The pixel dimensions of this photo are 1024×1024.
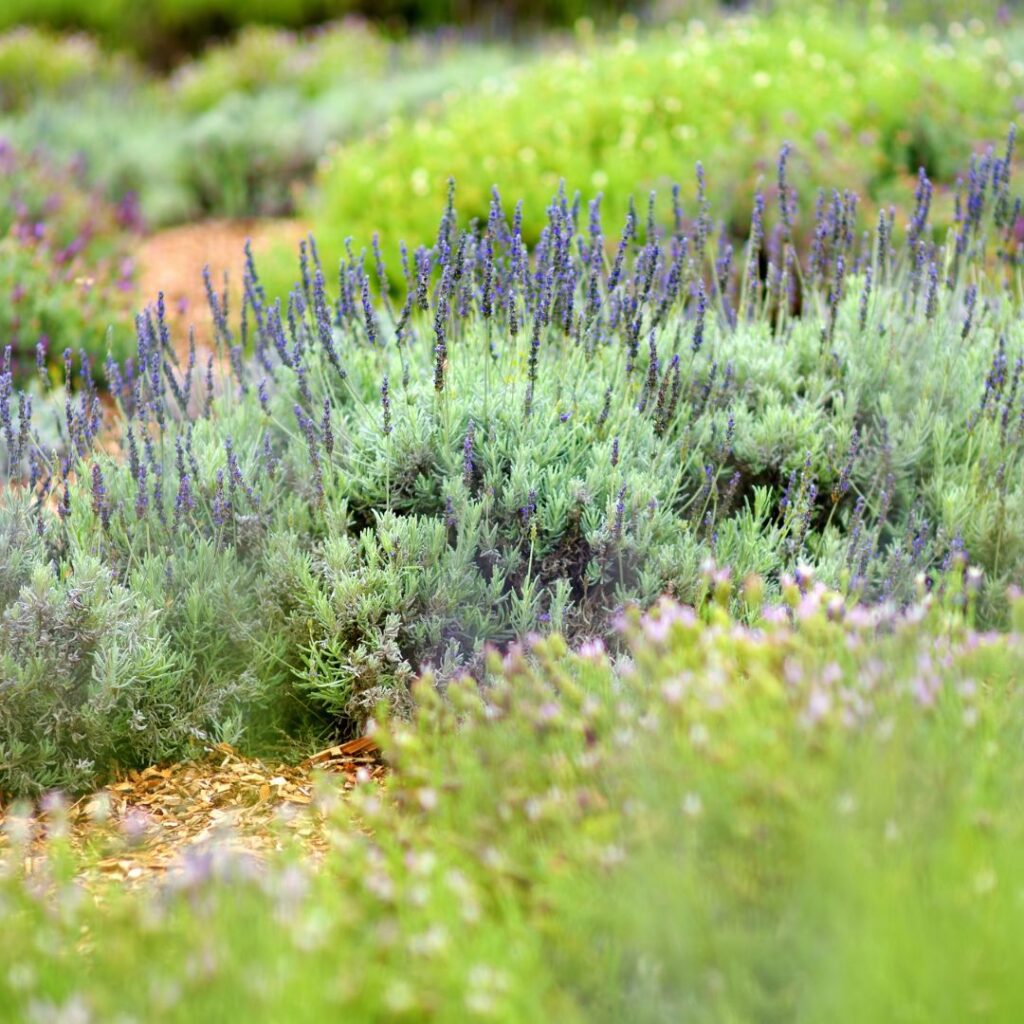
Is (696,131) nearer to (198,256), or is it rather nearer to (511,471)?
(198,256)

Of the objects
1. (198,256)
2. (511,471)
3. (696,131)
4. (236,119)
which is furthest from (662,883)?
(236,119)

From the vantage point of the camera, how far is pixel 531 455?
3242 millimetres

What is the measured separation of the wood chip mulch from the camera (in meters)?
2.59

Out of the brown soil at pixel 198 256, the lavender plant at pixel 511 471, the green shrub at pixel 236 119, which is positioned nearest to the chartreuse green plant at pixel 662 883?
the lavender plant at pixel 511 471

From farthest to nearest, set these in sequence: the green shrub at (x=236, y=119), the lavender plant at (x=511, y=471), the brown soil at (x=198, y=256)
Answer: the green shrub at (x=236, y=119) < the brown soil at (x=198, y=256) < the lavender plant at (x=511, y=471)

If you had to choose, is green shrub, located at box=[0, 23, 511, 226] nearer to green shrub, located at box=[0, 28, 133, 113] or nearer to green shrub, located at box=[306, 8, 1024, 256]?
green shrub, located at box=[0, 28, 133, 113]

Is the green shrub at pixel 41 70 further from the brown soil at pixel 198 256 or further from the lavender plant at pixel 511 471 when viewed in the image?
the lavender plant at pixel 511 471

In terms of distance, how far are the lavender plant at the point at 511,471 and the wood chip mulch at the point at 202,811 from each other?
0.15 m

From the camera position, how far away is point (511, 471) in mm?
3174

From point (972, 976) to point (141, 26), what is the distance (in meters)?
14.5

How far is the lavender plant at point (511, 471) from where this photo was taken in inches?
122

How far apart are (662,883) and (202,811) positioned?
1.46 meters

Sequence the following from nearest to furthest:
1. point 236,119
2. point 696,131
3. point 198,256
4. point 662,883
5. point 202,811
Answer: point 662,883 < point 202,811 < point 696,131 < point 198,256 < point 236,119

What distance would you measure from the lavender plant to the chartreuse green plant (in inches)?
29.2
